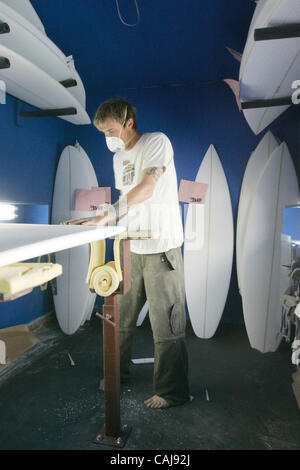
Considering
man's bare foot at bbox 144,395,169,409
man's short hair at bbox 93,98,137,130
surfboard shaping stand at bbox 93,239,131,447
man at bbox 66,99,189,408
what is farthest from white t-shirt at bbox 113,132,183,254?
man's bare foot at bbox 144,395,169,409

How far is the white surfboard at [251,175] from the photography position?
2.28 meters

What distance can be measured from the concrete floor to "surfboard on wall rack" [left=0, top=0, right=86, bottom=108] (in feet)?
5.78

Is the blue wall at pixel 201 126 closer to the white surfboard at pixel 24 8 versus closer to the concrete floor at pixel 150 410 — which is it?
the concrete floor at pixel 150 410

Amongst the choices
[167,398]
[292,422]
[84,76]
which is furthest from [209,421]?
[84,76]

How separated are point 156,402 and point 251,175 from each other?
1706mm

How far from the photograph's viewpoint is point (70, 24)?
1695 millimetres

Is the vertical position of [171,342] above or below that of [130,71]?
below

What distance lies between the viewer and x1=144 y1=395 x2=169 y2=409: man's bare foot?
1480mm

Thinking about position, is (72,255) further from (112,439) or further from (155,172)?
(112,439)

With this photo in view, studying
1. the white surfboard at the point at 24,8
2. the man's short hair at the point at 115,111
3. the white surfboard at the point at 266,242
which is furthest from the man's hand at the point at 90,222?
the white surfboard at the point at 266,242

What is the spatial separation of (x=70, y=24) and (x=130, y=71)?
25.8 inches

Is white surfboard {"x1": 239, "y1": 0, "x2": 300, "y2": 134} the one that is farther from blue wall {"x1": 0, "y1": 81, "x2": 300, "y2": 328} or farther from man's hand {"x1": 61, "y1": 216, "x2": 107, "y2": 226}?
man's hand {"x1": 61, "y1": 216, "x2": 107, "y2": 226}

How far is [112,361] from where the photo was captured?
1.19 metres

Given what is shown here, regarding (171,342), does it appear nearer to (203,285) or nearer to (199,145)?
(203,285)
